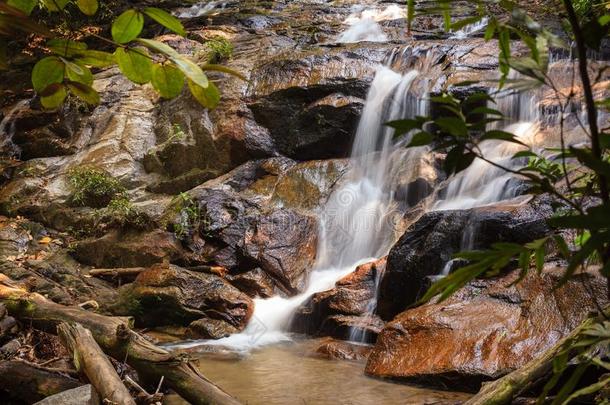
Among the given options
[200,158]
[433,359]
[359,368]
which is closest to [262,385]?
[359,368]

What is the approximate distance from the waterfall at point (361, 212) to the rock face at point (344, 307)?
182 millimetres

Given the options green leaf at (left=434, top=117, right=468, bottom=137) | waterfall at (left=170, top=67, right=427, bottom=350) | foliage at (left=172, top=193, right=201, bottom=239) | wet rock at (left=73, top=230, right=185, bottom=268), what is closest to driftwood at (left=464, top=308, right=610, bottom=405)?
green leaf at (left=434, top=117, right=468, bottom=137)

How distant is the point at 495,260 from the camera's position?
33.7 inches

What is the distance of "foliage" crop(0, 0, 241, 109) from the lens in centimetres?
79

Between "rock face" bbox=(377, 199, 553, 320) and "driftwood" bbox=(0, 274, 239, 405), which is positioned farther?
"rock face" bbox=(377, 199, 553, 320)

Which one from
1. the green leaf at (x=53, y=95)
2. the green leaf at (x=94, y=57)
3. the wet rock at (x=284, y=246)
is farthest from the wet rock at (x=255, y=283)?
the green leaf at (x=94, y=57)

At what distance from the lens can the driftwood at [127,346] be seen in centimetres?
317

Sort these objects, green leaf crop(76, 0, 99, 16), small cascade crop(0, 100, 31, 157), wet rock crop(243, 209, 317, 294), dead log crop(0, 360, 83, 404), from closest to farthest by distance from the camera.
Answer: green leaf crop(76, 0, 99, 16), dead log crop(0, 360, 83, 404), wet rock crop(243, 209, 317, 294), small cascade crop(0, 100, 31, 157)

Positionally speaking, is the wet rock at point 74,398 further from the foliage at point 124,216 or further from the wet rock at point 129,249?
the foliage at point 124,216

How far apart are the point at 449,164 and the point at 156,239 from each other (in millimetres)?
8150

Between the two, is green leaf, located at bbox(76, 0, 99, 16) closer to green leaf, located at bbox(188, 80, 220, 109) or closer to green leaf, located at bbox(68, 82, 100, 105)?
green leaf, located at bbox(68, 82, 100, 105)

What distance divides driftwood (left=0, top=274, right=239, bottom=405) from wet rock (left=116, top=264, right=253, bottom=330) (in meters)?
2.55

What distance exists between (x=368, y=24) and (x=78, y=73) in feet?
45.3

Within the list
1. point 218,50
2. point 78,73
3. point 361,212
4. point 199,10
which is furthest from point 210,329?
point 199,10
